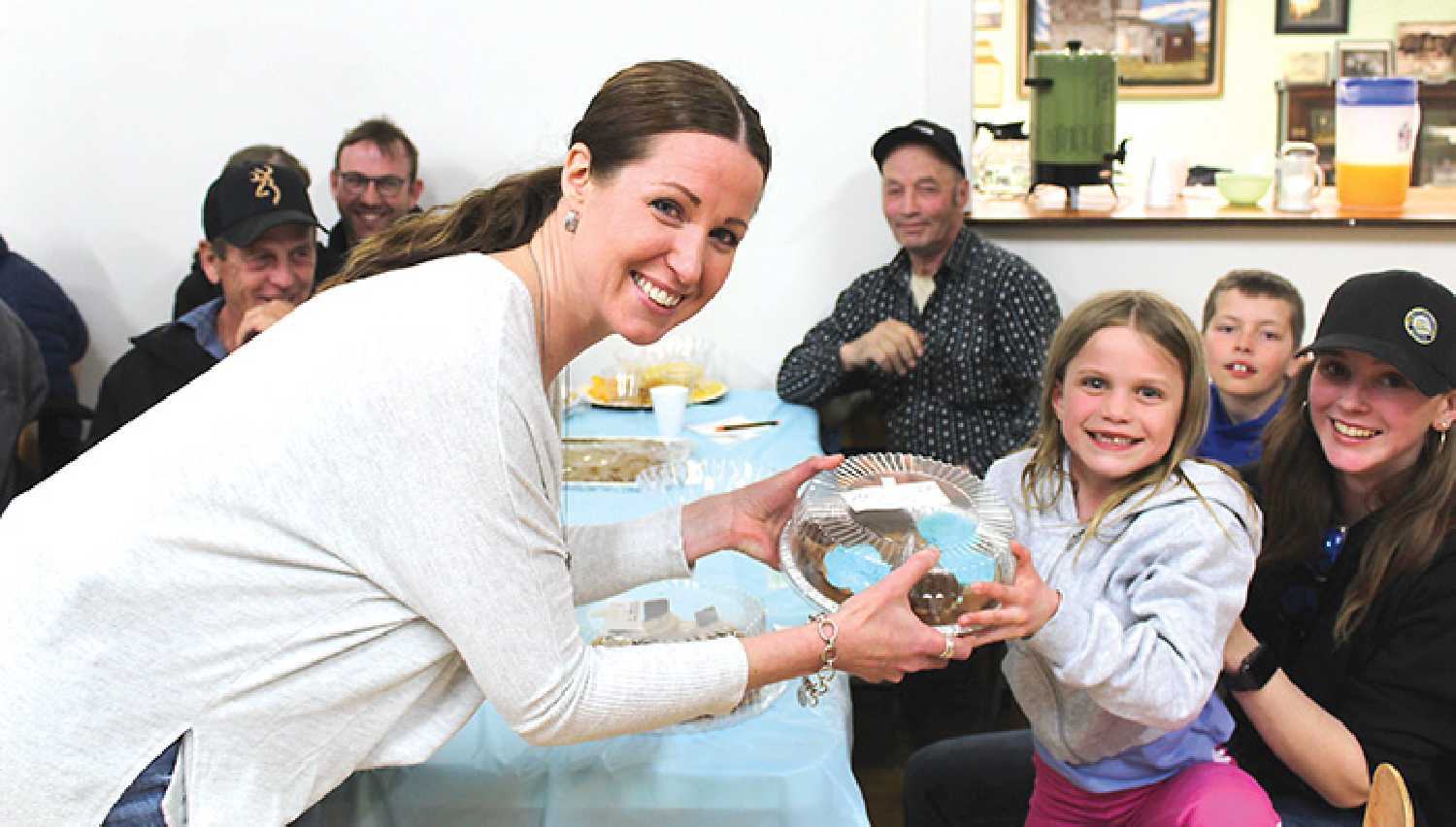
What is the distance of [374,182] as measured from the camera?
3275mm

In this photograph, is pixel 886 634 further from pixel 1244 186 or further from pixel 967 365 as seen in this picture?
pixel 1244 186

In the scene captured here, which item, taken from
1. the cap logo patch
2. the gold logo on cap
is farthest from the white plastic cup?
the cap logo patch

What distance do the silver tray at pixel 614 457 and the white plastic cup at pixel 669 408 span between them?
1.2 inches

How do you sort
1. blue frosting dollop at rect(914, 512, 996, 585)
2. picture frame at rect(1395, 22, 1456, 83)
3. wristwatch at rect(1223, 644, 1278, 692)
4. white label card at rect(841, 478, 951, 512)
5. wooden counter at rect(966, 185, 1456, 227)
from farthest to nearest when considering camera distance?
picture frame at rect(1395, 22, 1456, 83)
wooden counter at rect(966, 185, 1456, 227)
wristwatch at rect(1223, 644, 1278, 692)
white label card at rect(841, 478, 951, 512)
blue frosting dollop at rect(914, 512, 996, 585)

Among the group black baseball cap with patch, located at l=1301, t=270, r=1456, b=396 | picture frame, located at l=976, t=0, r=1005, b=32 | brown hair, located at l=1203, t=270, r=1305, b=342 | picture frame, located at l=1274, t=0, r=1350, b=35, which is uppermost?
picture frame, located at l=976, t=0, r=1005, b=32

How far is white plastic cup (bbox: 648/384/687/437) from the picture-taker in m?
2.69

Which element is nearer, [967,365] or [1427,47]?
[967,365]

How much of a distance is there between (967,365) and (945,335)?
99mm

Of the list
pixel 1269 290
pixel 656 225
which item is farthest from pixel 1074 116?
pixel 656 225

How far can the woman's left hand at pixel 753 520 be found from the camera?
1.49 meters

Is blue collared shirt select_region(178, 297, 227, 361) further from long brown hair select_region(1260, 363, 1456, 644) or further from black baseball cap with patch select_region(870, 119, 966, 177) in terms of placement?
long brown hair select_region(1260, 363, 1456, 644)

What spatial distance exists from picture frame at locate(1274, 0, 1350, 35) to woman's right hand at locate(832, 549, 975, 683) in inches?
231

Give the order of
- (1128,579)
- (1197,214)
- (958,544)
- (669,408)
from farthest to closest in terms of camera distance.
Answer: (1197,214) < (669,408) < (1128,579) < (958,544)

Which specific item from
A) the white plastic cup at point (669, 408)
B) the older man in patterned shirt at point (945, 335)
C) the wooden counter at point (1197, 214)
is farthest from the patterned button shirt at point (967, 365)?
the white plastic cup at point (669, 408)
